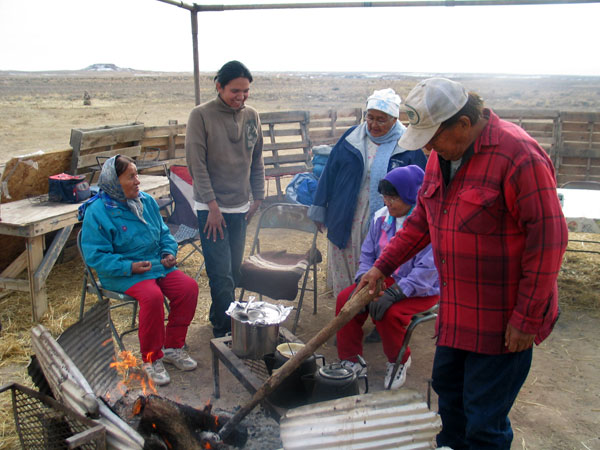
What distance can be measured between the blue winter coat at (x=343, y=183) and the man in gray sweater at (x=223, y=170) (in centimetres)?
66

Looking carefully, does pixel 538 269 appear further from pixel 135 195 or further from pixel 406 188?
pixel 135 195

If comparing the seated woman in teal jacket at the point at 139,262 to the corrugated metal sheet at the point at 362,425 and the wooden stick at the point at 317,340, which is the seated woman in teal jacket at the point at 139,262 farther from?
the corrugated metal sheet at the point at 362,425

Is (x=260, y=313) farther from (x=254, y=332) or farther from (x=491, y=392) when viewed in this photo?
(x=491, y=392)

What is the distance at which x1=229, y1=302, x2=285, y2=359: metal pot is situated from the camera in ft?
10.9

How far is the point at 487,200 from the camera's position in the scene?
1.98m

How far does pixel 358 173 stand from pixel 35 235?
2.85 meters

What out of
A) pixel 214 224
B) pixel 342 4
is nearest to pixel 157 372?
pixel 214 224

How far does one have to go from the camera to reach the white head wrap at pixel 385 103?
158 inches

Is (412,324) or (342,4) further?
(342,4)

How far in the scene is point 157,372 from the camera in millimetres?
3803

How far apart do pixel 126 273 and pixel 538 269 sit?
2.85m

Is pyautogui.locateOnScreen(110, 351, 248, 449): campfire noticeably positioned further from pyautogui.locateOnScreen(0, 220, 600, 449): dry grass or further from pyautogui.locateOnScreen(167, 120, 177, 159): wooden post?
pyautogui.locateOnScreen(167, 120, 177, 159): wooden post

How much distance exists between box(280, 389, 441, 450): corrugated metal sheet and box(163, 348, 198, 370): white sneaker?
187 centimetres

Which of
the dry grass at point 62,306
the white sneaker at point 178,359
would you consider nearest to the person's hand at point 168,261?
the white sneaker at point 178,359
